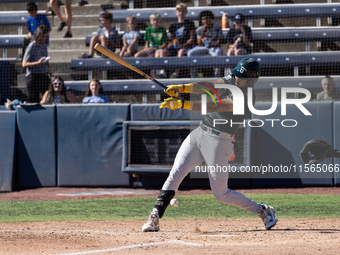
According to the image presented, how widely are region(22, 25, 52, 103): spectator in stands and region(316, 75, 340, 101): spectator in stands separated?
5464 mm

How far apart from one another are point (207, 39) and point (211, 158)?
21.9 feet

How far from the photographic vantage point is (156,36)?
35.9 ft

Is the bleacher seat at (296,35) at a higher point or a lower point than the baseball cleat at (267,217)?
higher

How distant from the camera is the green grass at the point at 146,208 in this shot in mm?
6051

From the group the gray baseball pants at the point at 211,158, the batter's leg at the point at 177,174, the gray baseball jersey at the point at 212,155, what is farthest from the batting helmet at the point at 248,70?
the batter's leg at the point at 177,174

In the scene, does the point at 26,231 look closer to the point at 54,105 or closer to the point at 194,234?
the point at 194,234

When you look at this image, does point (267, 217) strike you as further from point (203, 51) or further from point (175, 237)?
point (203, 51)

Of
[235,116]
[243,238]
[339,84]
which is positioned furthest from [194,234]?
[339,84]

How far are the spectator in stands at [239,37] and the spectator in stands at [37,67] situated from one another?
159 inches

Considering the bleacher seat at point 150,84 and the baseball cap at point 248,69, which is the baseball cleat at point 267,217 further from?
the bleacher seat at point 150,84

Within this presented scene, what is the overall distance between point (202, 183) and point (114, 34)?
4.42 meters

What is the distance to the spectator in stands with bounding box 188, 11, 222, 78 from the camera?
422 inches

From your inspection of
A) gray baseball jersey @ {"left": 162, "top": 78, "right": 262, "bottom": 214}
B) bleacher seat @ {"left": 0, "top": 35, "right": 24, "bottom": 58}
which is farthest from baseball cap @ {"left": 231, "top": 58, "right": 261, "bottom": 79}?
bleacher seat @ {"left": 0, "top": 35, "right": 24, "bottom": 58}

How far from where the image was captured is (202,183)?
8.51m
